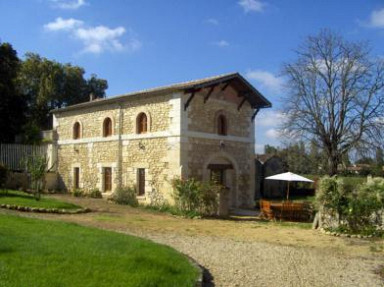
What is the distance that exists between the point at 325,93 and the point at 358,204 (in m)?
14.3

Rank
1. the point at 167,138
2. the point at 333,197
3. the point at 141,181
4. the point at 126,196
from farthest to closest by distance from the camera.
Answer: the point at 141,181, the point at 126,196, the point at 167,138, the point at 333,197

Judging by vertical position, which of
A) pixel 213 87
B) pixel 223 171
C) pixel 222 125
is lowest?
pixel 223 171

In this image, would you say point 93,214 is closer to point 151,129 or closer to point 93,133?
point 151,129

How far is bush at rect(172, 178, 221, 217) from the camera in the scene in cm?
1650

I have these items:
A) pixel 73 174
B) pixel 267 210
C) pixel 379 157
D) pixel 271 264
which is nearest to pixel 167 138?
pixel 267 210

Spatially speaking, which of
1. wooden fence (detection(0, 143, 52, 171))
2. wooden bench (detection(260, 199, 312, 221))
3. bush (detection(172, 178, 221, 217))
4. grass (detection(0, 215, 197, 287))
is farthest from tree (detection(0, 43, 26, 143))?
grass (detection(0, 215, 197, 287))

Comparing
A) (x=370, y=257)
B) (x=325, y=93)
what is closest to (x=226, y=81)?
(x=325, y=93)

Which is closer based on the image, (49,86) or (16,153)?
(16,153)

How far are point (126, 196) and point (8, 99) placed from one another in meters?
14.8

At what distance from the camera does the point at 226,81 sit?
19844mm

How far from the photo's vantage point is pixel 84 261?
21.5ft

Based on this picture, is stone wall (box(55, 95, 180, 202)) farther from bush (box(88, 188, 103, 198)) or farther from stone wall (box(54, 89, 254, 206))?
bush (box(88, 188, 103, 198))

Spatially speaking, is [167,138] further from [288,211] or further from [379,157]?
[379,157]

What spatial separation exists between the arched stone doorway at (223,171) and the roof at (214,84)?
328cm
